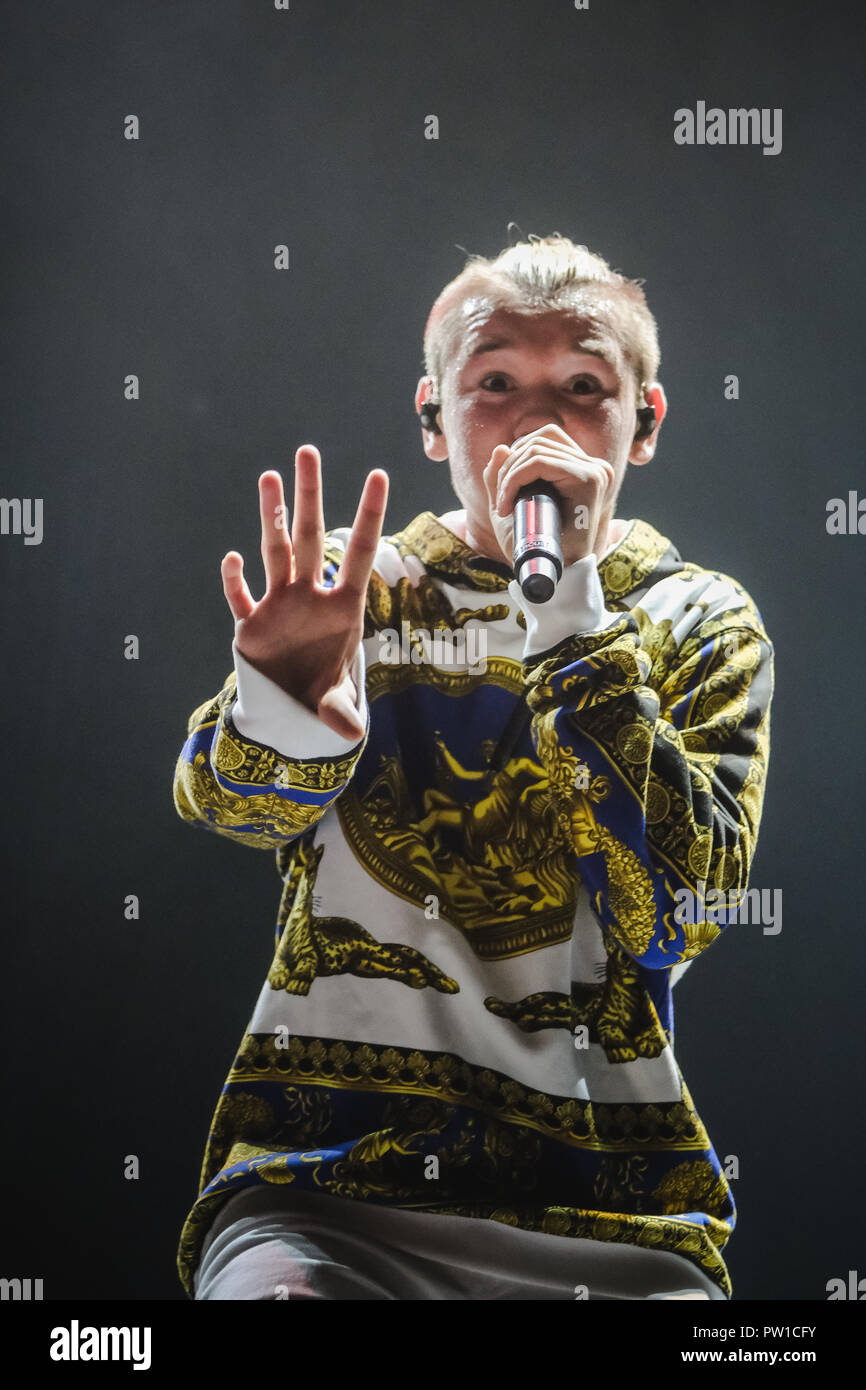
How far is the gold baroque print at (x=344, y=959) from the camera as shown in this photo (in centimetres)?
131

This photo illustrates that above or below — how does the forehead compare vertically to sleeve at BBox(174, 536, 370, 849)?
above

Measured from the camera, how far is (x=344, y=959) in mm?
1314

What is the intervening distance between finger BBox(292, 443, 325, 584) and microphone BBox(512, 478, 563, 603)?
19 cm

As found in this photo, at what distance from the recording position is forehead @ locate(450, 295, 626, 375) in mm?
1427

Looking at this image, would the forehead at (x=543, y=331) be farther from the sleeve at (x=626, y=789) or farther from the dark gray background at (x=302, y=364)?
the dark gray background at (x=302, y=364)

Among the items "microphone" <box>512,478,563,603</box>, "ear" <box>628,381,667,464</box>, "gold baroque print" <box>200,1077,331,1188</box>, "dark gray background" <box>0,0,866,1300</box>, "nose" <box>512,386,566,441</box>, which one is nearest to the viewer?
"microphone" <box>512,478,563,603</box>

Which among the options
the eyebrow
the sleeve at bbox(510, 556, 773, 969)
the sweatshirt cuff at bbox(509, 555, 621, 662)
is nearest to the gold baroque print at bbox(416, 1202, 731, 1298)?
the sleeve at bbox(510, 556, 773, 969)

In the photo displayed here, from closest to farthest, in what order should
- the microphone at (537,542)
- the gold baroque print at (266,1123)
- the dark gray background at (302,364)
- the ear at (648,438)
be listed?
the microphone at (537,542), the gold baroque print at (266,1123), the ear at (648,438), the dark gray background at (302,364)

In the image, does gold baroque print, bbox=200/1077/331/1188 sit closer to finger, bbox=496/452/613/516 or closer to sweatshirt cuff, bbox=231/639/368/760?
sweatshirt cuff, bbox=231/639/368/760

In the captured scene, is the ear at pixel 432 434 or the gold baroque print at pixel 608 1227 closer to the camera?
the gold baroque print at pixel 608 1227

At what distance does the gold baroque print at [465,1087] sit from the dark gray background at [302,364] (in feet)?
1.78

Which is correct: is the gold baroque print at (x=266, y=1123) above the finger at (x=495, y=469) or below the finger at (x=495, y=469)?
below

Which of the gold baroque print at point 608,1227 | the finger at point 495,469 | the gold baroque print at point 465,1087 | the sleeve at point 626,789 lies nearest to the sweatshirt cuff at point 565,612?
the sleeve at point 626,789
